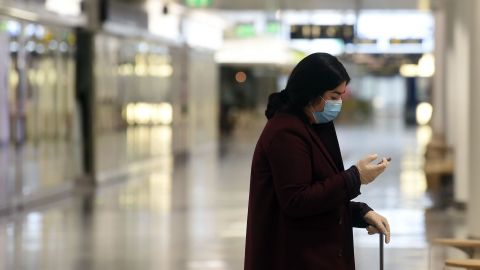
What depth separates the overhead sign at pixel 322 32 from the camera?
3909 cm

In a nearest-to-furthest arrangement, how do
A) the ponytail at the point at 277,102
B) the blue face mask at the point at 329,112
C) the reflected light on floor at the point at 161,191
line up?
the blue face mask at the point at 329,112, the ponytail at the point at 277,102, the reflected light on floor at the point at 161,191

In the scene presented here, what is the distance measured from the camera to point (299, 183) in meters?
4.73

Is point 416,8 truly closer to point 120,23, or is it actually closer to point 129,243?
point 120,23

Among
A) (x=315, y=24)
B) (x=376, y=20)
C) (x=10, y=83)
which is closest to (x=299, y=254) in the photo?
(x=10, y=83)

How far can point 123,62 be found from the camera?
24234 mm

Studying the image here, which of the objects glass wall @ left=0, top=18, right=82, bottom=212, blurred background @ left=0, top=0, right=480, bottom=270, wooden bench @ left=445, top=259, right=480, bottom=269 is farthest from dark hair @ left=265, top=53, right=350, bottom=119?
glass wall @ left=0, top=18, right=82, bottom=212

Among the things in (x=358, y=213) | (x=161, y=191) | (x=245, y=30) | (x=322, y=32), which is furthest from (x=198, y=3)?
(x=358, y=213)

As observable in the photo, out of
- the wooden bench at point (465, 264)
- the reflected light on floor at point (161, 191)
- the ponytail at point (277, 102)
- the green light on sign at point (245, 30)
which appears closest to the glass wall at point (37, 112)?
the reflected light on floor at point (161, 191)

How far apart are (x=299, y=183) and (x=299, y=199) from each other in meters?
0.07

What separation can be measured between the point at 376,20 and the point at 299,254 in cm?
4505

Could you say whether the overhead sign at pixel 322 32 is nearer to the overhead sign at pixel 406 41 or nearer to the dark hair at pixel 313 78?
the overhead sign at pixel 406 41

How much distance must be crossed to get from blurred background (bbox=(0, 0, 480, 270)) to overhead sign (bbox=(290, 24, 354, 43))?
3.61 metres

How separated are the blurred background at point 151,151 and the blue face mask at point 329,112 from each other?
7.86 feet

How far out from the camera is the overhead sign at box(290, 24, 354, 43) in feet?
128
